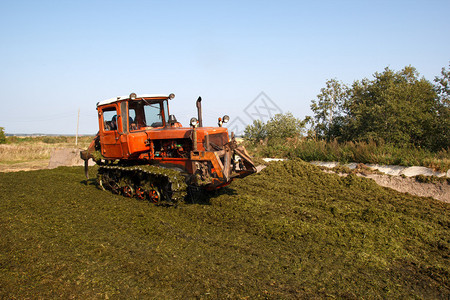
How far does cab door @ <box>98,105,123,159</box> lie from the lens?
9250 mm

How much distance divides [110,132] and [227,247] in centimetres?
558

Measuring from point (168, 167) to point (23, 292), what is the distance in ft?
16.2

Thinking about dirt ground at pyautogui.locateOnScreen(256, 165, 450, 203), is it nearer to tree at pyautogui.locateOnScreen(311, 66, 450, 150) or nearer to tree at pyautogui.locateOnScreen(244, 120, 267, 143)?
tree at pyautogui.locateOnScreen(311, 66, 450, 150)

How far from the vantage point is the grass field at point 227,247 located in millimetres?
4309

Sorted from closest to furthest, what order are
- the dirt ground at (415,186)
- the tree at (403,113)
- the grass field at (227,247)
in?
1. the grass field at (227,247)
2. the dirt ground at (415,186)
3. the tree at (403,113)

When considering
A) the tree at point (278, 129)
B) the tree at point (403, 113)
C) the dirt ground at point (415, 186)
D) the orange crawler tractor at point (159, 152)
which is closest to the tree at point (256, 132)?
the tree at point (278, 129)

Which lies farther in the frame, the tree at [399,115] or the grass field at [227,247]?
the tree at [399,115]

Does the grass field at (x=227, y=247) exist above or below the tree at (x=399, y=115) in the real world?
below

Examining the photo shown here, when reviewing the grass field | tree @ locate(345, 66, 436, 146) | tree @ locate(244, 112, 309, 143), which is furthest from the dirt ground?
tree @ locate(244, 112, 309, 143)

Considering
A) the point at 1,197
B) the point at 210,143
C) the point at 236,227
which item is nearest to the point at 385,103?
the point at 210,143

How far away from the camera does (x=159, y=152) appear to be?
9188mm

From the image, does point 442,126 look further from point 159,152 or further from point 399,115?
point 159,152

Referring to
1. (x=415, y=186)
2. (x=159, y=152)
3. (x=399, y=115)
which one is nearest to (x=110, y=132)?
(x=159, y=152)

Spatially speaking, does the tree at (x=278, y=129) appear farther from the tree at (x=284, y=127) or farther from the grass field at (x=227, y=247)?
the grass field at (x=227, y=247)
